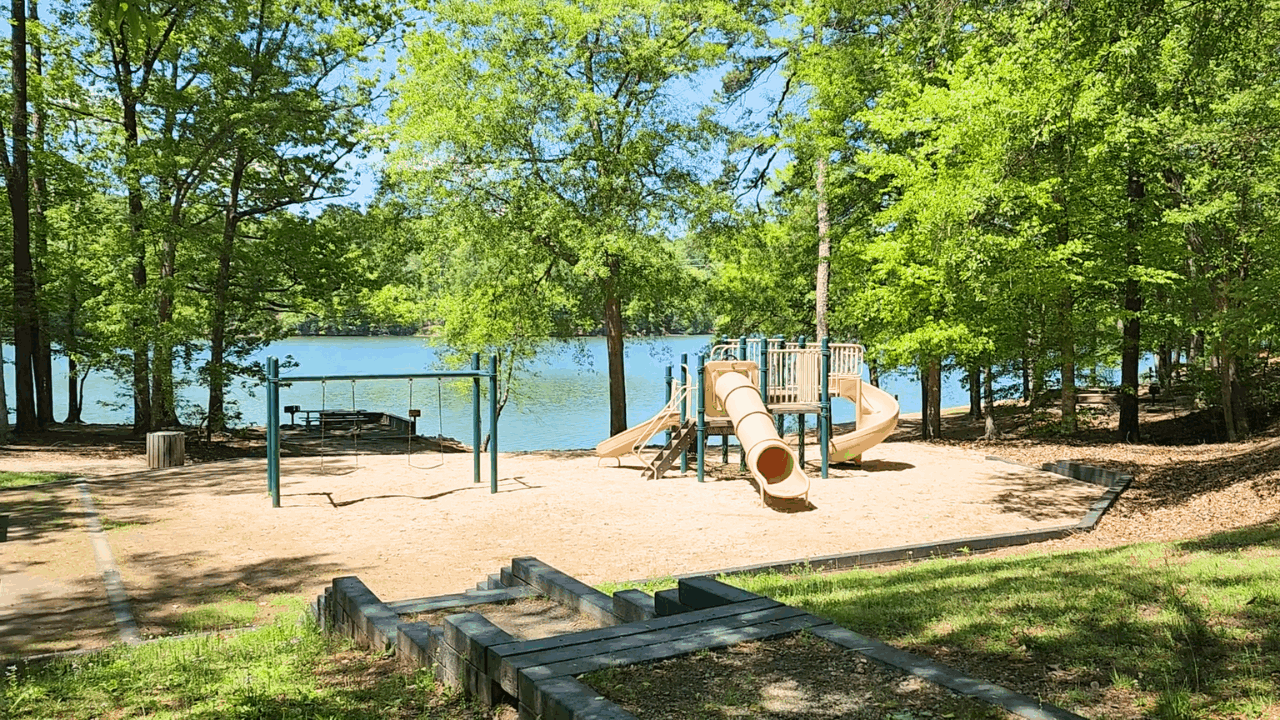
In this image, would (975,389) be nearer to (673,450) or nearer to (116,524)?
(673,450)

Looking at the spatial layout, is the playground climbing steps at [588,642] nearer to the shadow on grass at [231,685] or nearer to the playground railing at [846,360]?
the shadow on grass at [231,685]

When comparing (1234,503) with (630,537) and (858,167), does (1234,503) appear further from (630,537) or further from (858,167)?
(858,167)

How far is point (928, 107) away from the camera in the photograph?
1817 cm

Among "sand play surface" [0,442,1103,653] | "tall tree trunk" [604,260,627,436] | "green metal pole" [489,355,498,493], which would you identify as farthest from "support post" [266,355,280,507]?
"tall tree trunk" [604,260,627,436]

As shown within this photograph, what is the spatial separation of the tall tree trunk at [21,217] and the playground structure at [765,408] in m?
12.3

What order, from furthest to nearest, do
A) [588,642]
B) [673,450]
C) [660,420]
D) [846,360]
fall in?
[846,360], [660,420], [673,450], [588,642]

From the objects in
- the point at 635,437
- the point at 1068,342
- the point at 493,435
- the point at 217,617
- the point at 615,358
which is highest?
the point at 1068,342

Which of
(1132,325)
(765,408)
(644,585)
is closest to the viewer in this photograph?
(644,585)

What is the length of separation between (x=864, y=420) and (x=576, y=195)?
786cm

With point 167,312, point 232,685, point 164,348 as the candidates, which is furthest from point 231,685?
point 167,312

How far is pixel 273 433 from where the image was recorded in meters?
13.0

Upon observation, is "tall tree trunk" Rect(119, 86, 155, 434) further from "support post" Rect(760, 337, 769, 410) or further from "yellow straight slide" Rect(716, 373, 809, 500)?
"support post" Rect(760, 337, 769, 410)

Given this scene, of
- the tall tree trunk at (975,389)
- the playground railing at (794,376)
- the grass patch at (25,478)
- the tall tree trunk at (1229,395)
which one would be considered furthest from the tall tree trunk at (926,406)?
the grass patch at (25,478)

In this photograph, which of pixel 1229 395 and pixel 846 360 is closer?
pixel 846 360
